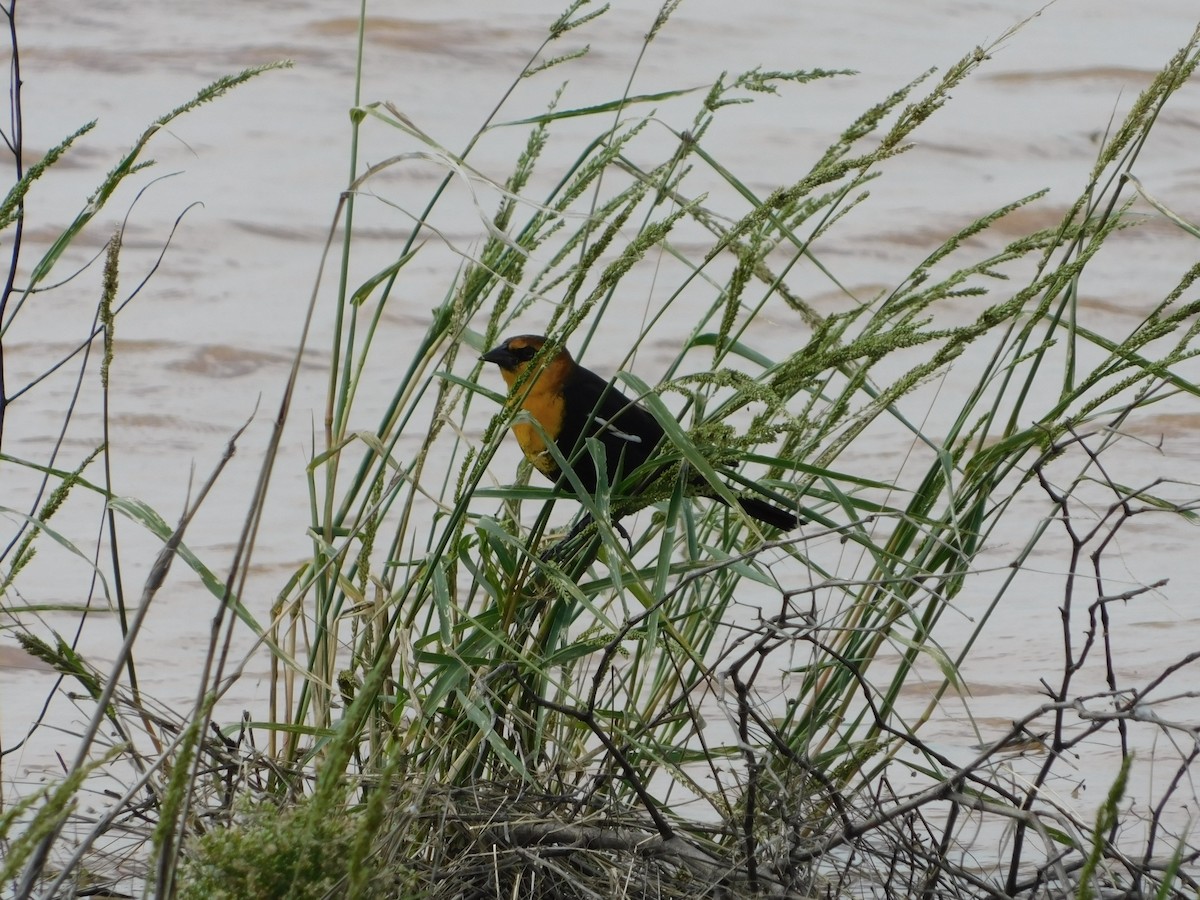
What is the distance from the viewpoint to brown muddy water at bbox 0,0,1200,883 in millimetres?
2719

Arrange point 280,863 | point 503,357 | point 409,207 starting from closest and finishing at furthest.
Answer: point 280,863, point 503,357, point 409,207

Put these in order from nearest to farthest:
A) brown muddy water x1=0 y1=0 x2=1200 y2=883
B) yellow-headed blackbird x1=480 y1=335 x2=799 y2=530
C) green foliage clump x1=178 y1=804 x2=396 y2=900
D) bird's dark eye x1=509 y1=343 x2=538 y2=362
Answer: green foliage clump x1=178 y1=804 x2=396 y2=900 → yellow-headed blackbird x1=480 y1=335 x2=799 y2=530 → bird's dark eye x1=509 y1=343 x2=538 y2=362 → brown muddy water x1=0 y1=0 x2=1200 y2=883

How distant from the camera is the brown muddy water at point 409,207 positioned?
2719mm

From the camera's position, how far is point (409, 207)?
4.68m

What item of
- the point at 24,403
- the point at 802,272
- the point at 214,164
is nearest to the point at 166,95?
the point at 214,164

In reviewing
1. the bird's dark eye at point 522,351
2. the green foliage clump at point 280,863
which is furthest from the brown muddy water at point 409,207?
the green foliage clump at point 280,863

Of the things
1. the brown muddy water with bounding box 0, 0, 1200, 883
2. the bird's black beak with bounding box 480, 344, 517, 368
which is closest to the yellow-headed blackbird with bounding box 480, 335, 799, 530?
the bird's black beak with bounding box 480, 344, 517, 368

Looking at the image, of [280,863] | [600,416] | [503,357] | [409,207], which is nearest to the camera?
[280,863]

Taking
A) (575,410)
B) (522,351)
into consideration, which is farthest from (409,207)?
(575,410)

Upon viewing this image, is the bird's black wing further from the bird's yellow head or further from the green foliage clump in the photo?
the green foliage clump

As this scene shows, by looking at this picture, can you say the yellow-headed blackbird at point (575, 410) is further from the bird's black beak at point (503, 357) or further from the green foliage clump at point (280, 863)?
the green foliage clump at point (280, 863)

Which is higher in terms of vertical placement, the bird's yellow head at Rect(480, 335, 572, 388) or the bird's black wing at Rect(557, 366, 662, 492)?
the bird's yellow head at Rect(480, 335, 572, 388)

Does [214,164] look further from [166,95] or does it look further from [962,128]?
[962,128]

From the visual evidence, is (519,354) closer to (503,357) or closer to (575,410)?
(503,357)
